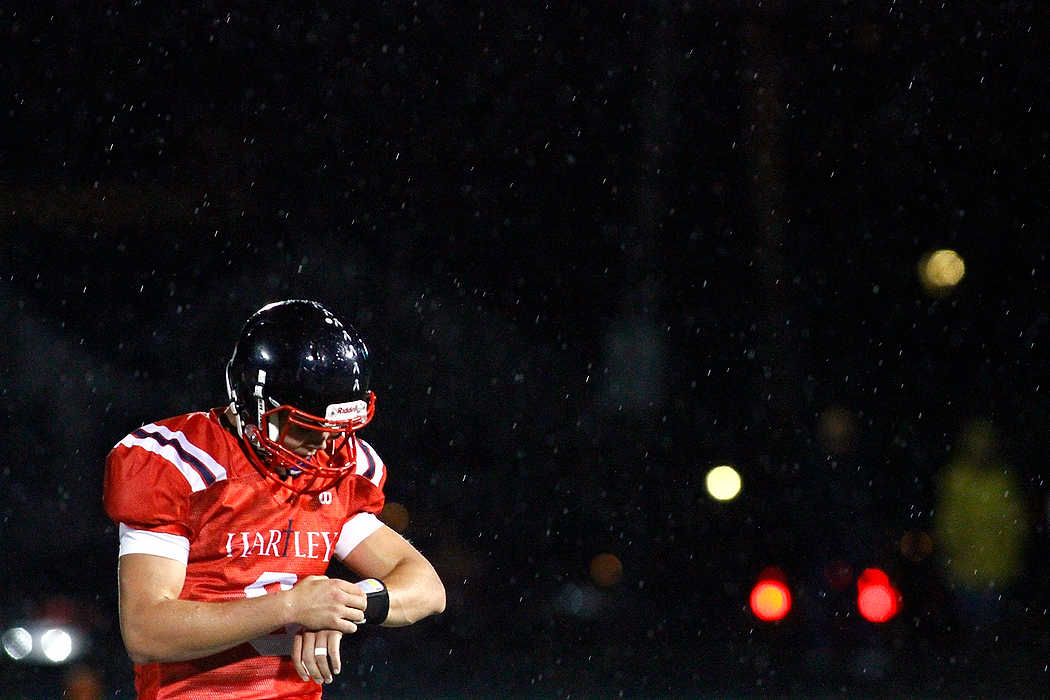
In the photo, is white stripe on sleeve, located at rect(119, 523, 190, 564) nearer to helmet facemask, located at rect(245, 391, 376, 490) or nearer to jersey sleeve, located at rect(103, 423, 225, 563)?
jersey sleeve, located at rect(103, 423, 225, 563)

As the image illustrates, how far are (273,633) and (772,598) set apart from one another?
28.1 feet

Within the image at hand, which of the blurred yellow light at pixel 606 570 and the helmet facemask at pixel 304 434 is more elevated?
the blurred yellow light at pixel 606 570

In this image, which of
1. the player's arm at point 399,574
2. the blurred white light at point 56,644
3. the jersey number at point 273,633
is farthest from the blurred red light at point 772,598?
the jersey number at point 273,633

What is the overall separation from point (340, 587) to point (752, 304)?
2470 cm

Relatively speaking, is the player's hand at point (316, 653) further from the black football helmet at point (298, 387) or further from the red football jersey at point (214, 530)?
the black football helmet at point (298, 387)

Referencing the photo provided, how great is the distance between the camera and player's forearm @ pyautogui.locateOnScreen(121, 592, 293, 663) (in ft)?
9.78

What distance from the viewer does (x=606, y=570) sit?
15.1 metres

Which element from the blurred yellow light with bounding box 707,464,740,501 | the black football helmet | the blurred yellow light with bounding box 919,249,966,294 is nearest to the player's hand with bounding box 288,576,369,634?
the black football helmet

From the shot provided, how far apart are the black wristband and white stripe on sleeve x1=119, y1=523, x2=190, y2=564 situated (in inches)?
16.2

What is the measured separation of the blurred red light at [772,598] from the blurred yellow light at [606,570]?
3429 millimetres

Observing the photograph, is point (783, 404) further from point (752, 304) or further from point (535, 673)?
point (752, 304)

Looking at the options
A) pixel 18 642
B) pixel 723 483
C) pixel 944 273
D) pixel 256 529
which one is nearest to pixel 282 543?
pixel 256 529

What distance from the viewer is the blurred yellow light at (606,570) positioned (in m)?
14.8

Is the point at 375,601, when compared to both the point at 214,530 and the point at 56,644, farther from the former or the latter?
the point at 56,644
